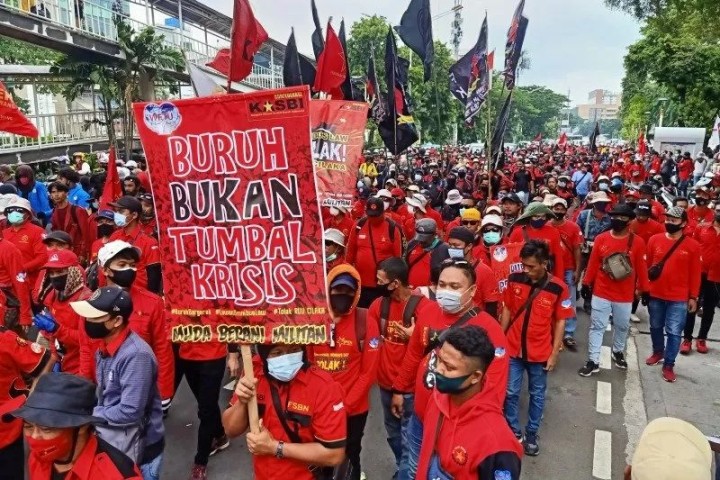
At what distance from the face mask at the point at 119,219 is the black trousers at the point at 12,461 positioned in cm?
282

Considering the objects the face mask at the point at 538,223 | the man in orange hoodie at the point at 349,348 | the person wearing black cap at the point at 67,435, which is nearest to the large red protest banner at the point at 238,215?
the person wearing black cap at the point at 67,435

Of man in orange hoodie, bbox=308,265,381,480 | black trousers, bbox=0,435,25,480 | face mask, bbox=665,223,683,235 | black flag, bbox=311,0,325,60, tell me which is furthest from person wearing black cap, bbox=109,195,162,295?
Answer: face mask, bbox=665,223,683,235

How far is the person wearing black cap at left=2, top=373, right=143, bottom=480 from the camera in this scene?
2.27m

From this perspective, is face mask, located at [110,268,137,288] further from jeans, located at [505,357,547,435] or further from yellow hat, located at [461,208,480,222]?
yellow hat, located at [461,208,480,222]

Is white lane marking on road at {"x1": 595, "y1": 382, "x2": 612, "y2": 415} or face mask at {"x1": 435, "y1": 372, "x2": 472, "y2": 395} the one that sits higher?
face mask at {"x1": 435, "y1": 372, "x2": 472, "y2": 395}

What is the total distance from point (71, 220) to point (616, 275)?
6554 millimetres

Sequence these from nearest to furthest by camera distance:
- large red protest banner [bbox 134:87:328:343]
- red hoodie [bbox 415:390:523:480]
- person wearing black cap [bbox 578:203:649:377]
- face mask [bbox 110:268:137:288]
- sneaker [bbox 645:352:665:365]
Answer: red hoodie [bbox 415:390:523:480] → large red protest banner [bbox 134:87:328:343] → face mask [bbox 110:268:137:288] → person wearing black cap [bbox 578:203:649:377] → sneaker [bbox 645:352:665:365]

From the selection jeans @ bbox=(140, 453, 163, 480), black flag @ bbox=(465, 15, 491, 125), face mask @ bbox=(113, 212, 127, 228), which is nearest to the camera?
jeans @ bbox=(140, 453, 163, 480)

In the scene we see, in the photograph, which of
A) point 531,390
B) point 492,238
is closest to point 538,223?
point 492,238

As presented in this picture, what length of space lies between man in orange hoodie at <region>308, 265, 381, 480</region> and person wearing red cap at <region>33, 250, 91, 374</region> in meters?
1.87

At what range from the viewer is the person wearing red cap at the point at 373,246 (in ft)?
21.5

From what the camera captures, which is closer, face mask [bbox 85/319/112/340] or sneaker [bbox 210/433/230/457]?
face mask [bbox 85/319/112/340]

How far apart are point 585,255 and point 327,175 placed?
4190 mm

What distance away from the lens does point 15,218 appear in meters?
5.98
